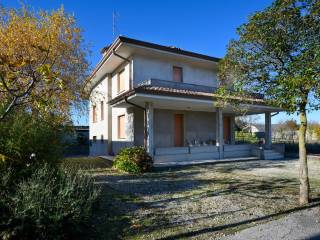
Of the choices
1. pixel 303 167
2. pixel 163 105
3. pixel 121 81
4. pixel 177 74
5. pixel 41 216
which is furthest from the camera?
pixel 121 81

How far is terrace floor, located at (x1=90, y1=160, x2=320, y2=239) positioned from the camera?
15.8ft

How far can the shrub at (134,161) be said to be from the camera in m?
11.5

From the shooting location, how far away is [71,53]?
48.3ft

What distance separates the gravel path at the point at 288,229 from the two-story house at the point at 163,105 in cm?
832

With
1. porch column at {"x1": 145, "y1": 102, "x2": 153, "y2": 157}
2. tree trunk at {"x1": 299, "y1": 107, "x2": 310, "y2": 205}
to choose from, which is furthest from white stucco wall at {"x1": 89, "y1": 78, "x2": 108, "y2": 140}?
tree trunk at {"x1": 299, "y1": 107, "x2": 310, "y2": 205}

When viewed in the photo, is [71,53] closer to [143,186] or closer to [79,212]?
[143,186]

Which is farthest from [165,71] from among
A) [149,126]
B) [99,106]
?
[99,106]

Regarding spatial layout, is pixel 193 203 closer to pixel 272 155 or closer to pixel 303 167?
pixel 303 167

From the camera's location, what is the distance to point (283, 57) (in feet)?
21.0

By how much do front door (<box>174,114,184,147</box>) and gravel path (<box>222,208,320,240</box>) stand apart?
11727 mm

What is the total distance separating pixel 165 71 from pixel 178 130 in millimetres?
3829

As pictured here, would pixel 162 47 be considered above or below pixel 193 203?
above

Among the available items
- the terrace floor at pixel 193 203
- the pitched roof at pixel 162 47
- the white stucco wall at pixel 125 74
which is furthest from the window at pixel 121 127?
the terrace floor at pixel 193 203

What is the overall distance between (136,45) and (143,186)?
818 cm
